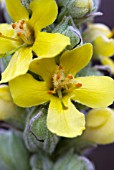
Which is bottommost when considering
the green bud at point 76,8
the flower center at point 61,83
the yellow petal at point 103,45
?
the yellow petal at point 103,45

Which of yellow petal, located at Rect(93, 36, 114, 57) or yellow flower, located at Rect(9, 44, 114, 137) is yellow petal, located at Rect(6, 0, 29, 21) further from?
yellow petal, located at Rect(93, 36, 114, 57)

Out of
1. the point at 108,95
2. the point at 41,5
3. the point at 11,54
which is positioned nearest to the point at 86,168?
the point at 108,95

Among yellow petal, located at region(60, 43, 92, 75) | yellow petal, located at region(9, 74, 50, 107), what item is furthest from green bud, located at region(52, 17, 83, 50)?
yellow petal, located at region(9, 74, 50, 107)

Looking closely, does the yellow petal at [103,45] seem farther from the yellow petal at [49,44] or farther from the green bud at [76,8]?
the yellow petal at [49,44]

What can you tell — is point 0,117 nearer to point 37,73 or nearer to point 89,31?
point 37,73

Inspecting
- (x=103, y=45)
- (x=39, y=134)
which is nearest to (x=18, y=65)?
(x=39, y=134)

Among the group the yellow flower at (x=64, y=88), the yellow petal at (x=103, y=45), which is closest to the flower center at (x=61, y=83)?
the yellow flower at (x=64, y=88)

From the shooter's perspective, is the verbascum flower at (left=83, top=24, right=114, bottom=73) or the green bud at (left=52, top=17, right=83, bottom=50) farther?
the verbascum flower at (left=83, top=24, right=114, bottom=73)
